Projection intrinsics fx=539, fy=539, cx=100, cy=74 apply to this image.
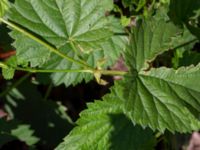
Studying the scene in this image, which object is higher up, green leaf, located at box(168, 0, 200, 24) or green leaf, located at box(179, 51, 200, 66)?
green leaf, located at box(168, 0, 200, 24)

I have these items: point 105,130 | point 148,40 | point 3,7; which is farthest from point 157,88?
point 3,7

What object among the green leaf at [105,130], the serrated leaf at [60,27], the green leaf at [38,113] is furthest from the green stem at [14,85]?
the green leaf at [105,130]

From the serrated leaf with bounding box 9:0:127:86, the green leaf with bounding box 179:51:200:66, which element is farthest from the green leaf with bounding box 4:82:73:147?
the green leaf with bounding box 179:51:200:66

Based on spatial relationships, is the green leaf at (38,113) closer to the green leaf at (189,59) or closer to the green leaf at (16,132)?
the green leaf at (16,132)

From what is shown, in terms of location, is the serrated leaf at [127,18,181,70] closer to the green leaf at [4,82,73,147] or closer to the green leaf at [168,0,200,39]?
the green leaf at [168,0,200,39]

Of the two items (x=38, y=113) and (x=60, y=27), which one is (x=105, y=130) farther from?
(x=38, y=113)

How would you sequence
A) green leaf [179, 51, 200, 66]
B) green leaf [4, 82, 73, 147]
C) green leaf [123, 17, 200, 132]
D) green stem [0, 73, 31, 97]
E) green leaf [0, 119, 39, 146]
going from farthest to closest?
green leaf [4, 82, 73, 147], green stem [0, 73, 31, 97], green leaf [0, 119, 39, 146], green leaf [179, 51, 200, 66], green leaf [123, 17, 200, 132]

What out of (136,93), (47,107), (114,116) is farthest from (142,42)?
(47,107)
